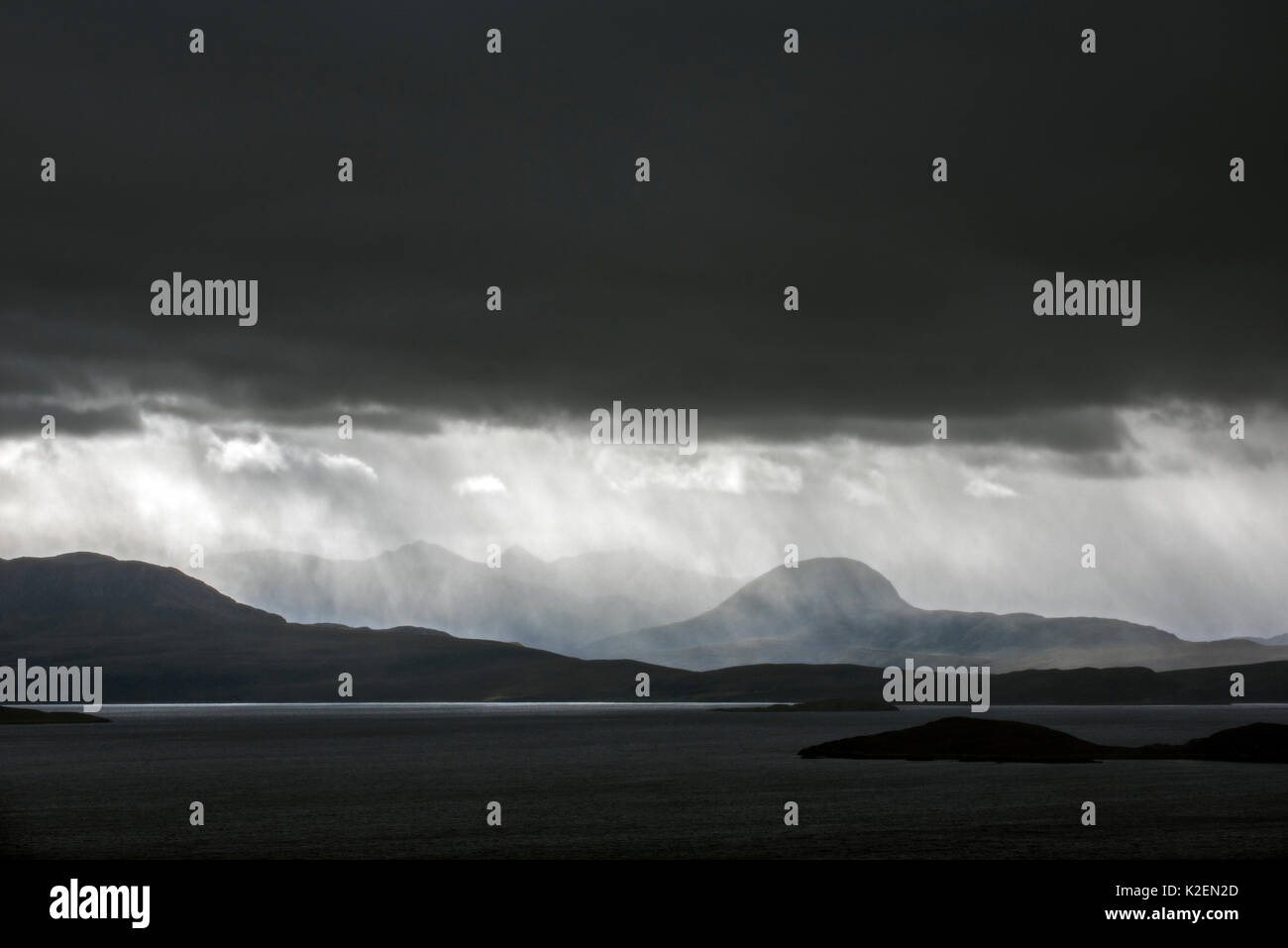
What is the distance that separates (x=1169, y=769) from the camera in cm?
15250

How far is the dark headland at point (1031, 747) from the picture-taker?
6816 inches

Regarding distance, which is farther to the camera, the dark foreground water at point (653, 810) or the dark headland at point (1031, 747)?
the dark headland at point (1031, 747)

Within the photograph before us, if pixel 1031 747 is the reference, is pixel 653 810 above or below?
above

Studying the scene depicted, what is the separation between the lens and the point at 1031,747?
182 meters

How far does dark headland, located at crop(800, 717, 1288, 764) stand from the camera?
568ft

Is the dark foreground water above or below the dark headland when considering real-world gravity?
above

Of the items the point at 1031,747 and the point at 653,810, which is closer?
the point at 653,810

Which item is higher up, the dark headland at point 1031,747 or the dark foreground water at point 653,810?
the dark foreground water at point 653,810
